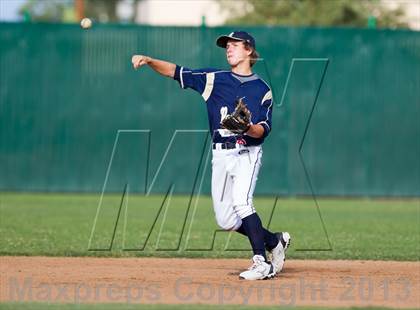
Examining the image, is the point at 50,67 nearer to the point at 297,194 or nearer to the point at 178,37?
the point at 178,37

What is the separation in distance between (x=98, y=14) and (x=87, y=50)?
3585cm

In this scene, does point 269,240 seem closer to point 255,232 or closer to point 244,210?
point 255,232

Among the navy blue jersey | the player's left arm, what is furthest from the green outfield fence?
the player's left arm

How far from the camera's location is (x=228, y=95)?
29.0ft

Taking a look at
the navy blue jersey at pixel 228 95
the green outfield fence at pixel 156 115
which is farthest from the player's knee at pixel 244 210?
the green outfield fence at pixel 156 115

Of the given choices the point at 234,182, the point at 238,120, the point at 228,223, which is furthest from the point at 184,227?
the point at 238,120

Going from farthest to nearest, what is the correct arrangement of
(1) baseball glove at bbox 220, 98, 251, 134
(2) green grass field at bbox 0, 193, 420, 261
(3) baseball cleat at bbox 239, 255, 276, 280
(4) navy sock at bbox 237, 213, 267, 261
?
(2) green grass field at bbox 0, 193, 420, 261 < (4) navy sock at bbox 237, 213, 267, 261 < (3) baseball cleat at bbox 239, 255, 276, 280 < (1) baseball glove at bbox 220, 98, 251, 134

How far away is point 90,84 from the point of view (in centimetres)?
1861

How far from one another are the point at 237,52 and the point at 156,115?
31.9ft

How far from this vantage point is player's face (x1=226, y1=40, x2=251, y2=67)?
8.93 meters

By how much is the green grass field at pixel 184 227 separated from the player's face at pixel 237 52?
2.71 metres

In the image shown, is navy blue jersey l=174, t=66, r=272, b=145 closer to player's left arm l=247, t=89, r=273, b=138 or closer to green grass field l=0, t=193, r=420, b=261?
player's left arm l=247, t=89, r=273, b=138

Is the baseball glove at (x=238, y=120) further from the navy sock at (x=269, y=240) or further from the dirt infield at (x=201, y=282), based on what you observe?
the dirt infield at (x=201, y=282)

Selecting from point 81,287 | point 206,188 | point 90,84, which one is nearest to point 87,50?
point 90,84
